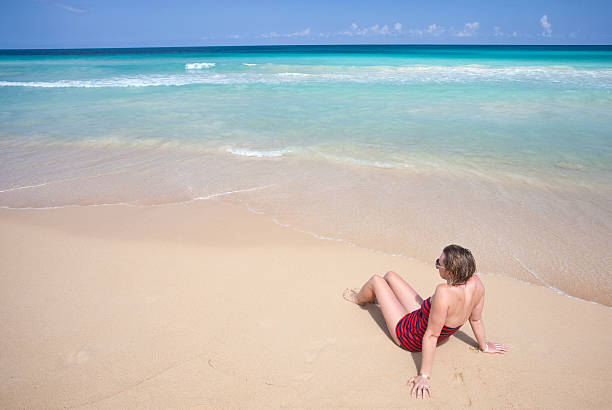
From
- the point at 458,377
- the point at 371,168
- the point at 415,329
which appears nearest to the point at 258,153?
the point at 371,168

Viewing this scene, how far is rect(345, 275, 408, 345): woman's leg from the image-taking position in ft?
9.66

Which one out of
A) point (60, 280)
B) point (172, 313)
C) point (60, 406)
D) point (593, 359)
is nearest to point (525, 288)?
point (593, 359)

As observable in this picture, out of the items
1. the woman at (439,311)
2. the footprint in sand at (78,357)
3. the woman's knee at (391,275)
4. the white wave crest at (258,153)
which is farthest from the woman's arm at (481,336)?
the white wave crest at (258,153)

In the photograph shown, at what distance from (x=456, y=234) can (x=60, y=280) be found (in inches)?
183

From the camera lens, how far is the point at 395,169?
702 centimetres

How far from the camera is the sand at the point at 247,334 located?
2457 mm

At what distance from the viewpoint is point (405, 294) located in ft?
10.2

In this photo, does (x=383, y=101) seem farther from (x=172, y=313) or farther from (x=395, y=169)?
(x=172, y=313)

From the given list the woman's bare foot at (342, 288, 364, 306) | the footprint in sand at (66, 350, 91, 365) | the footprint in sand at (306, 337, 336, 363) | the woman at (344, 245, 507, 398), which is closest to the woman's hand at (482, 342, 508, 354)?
the woman at (344, 245, 507, 398)

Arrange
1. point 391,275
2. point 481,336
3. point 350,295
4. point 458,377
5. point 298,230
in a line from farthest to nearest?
point 298,230 → point 350,295 → point 391,275 → point 481,336 → point 458,377

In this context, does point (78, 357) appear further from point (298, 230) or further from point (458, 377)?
point (458, 377)

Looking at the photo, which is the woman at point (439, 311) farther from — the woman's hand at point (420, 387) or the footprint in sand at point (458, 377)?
the footprint in sand at point (458, 377)

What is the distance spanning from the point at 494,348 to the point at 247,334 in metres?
2.02

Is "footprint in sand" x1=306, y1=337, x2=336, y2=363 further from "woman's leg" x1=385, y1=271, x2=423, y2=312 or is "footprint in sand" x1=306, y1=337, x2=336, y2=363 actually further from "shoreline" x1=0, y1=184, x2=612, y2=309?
"shoreline" x1=0, y1=184, x2=612, y2=309
